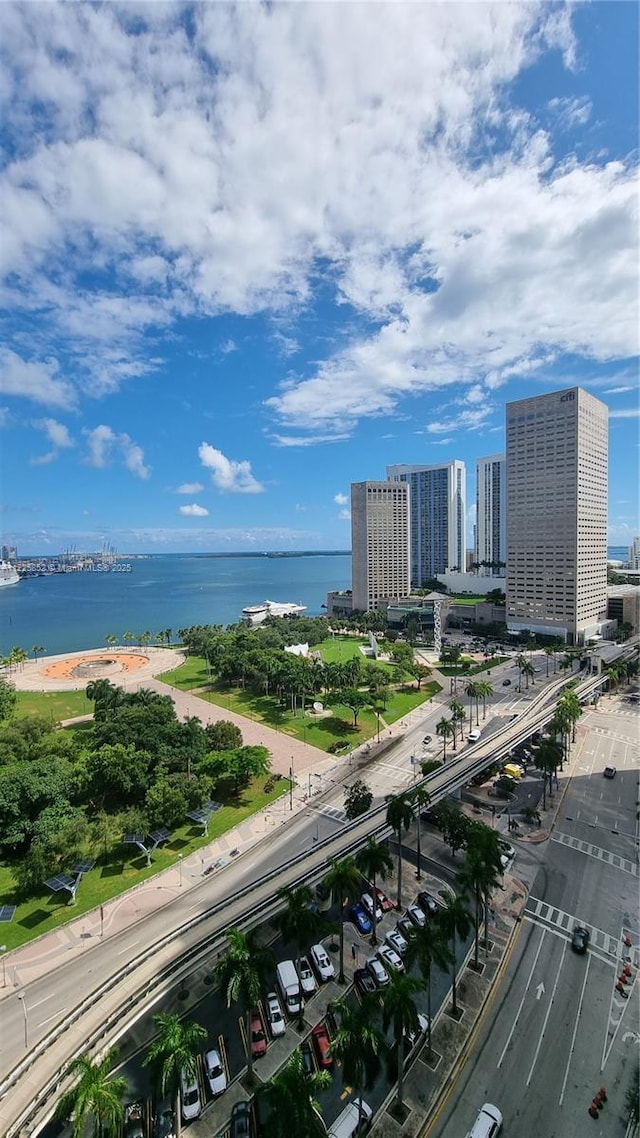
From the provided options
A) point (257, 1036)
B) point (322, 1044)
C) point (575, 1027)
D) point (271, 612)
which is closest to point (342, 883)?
point (322, 1044)

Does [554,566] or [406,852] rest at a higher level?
[554,566]

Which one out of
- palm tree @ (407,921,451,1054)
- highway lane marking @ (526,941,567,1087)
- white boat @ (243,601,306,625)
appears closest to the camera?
highway lane marking @ (526,941,567,1087)

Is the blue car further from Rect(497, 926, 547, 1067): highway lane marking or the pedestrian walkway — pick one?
the pedestrian walkway

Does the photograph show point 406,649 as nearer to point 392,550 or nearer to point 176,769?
point 176,769

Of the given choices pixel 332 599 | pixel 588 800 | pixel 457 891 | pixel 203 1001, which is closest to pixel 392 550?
pixel 332 599

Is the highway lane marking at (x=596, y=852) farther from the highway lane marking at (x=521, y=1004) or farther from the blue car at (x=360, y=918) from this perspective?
the blue car at (x=360, y=918)

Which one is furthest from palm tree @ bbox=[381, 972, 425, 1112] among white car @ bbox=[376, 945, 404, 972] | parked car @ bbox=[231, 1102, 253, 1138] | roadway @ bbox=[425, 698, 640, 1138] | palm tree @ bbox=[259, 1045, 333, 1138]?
white car @ bbox=[376, 945, 404, 972]

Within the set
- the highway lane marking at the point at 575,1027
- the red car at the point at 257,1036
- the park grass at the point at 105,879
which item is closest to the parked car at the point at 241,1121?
the red car at the point at 257,1036
